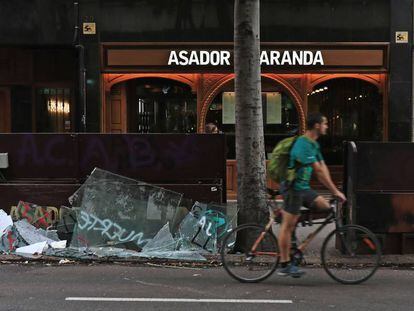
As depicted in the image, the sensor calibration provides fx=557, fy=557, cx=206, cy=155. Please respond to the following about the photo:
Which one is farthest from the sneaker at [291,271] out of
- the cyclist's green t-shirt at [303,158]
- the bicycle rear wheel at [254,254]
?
the cyclist's green t-shirt at [303,158]

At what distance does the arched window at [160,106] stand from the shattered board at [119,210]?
463 cm

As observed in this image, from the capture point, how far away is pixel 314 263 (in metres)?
7.55

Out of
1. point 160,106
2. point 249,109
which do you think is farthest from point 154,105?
point 249,109

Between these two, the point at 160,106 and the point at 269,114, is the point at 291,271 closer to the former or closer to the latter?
the point at 269,114

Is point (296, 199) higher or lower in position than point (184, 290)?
higher

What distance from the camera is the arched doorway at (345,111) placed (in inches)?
501

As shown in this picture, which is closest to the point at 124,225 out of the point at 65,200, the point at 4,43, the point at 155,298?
the point at 65,200

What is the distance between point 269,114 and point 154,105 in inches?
106

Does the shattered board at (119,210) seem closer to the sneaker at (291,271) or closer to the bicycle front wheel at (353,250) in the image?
the sneaker at (291,271)

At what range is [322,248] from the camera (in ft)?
21.5

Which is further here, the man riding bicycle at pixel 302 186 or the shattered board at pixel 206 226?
the shattered board at pixel 206 226

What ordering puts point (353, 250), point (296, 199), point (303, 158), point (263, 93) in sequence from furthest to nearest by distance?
1. point (263, 93)
2. point (353, 250)
3. point (296, 199)
4. point (303, 158)

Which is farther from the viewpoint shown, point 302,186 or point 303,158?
point 302,186

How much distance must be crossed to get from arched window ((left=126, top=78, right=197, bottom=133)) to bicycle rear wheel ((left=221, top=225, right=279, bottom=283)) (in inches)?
250
